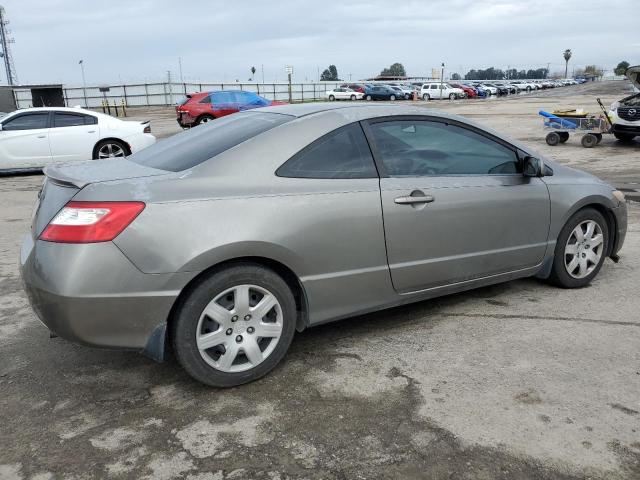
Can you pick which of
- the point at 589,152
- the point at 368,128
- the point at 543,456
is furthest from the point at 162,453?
the point at 589,152

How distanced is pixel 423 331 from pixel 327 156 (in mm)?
1382

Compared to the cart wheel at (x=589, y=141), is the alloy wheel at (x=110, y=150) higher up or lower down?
higher up

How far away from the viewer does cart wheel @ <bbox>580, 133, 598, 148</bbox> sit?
14820 millimetres

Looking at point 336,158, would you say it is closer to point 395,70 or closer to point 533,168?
point 533,168

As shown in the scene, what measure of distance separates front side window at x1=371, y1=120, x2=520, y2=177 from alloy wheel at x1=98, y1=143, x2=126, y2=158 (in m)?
9.48

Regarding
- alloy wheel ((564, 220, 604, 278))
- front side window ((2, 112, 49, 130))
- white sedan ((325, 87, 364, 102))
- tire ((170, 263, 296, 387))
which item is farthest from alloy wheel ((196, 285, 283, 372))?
white sedan ((325, 87, 364, 102))

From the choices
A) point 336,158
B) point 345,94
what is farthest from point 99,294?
point 345,94

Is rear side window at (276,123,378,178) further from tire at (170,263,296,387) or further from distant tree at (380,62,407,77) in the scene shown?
distant tree at (380,62,407,77)

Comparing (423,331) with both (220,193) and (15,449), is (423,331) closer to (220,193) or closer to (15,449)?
(220,193)

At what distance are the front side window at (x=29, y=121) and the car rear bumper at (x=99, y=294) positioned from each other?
1009 centimetres

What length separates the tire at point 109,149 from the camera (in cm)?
1193

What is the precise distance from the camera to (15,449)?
2.63 metres

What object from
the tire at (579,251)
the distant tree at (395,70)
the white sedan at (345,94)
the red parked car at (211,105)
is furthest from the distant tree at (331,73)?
the tire at (579,251)

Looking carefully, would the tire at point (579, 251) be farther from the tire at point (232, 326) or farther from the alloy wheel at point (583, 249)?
the tire at point (232, 326)
